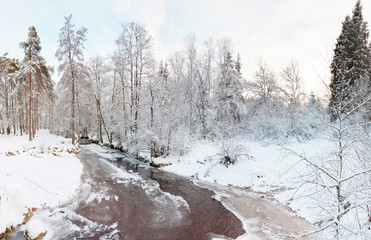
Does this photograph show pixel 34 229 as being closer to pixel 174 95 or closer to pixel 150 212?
pixel 150 212

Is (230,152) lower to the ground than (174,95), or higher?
lower

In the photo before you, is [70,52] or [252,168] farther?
[70,52]

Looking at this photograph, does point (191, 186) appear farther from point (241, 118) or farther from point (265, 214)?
point (241, 118)

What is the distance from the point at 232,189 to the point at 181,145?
593 cm

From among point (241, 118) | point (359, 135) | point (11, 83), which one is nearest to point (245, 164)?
point (359, 135)

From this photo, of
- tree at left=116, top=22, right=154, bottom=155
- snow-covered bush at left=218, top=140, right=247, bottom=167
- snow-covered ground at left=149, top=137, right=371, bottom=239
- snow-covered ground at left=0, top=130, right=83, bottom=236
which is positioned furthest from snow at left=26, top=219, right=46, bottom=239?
tree at left=116, top=22, right=154, bottom=155

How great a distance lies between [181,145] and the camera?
15.2m

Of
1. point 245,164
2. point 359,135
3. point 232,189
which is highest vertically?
point 359,135

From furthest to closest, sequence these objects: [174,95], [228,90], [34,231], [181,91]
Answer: [228,90]
[181,91]
[174,95]
[34,231]

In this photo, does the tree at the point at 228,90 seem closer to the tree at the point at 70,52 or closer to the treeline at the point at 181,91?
the treeline at the point at 181,91

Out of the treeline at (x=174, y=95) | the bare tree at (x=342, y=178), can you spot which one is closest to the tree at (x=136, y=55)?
the treeline at (x=174, y=95)

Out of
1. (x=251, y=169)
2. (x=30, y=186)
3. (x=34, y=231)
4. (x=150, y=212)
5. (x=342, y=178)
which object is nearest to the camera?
(x=342, y=178)

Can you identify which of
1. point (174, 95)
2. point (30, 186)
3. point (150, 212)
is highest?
point (174, 95)

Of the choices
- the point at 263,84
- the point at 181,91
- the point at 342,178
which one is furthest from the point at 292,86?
the point at 342,178
